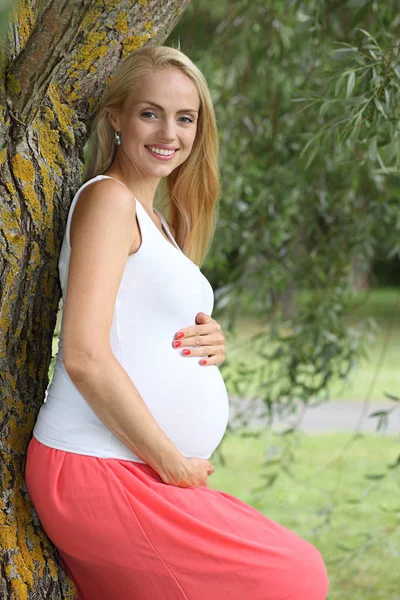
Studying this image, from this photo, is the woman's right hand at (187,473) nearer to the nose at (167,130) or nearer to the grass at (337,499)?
the nose at (167,130)

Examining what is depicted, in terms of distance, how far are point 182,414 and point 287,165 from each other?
2184 millimetres

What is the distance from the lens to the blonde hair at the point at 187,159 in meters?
1.77

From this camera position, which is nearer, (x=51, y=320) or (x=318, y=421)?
(x=51, y=320)

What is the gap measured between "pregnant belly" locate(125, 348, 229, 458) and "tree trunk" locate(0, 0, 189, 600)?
235 mm

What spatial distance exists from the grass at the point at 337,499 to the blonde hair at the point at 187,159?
175cm

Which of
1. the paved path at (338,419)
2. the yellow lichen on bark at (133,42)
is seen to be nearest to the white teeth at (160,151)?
the yellow lichen on bark at (133,42)

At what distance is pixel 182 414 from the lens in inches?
66.0

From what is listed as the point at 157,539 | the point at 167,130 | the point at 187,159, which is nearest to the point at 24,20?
the point at 167,130

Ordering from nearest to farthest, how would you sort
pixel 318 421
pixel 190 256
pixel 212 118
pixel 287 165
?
pixel 212 118 → pixel 190 256 → pixel 287 165 → pixel 318 421

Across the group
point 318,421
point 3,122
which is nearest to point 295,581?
point 3,122

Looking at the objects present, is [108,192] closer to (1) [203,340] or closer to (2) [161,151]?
(2) [161,151]

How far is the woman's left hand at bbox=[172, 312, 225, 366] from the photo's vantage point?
171 centimetres

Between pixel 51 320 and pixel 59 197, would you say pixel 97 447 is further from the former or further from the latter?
pixel 59 197

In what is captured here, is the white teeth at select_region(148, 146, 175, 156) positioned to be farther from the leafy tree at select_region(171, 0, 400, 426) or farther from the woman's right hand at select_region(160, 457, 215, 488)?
the leafy tree at select_region(171, 0, 400, 426)
